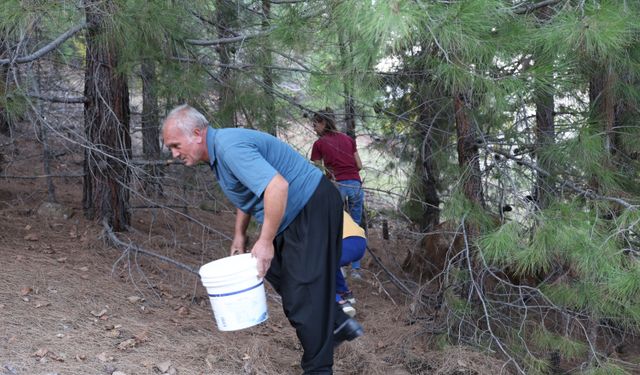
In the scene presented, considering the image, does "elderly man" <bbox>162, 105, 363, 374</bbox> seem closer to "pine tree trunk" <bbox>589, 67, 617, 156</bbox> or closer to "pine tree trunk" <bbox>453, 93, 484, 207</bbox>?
"pine tree trunk" <bbox>453, 93, 484, 207</bbox>

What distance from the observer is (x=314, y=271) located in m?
3.70

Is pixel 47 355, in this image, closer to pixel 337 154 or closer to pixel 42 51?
pixel 42 51

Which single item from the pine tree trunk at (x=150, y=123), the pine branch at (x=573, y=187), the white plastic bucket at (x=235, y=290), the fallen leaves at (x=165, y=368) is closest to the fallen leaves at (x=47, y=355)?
the fallen leaves at (x=165, y=368)

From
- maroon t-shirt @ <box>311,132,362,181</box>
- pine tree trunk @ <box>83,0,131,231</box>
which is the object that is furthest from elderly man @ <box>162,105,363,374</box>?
maroon t-shirt @ <box>311,132,362,181</box>

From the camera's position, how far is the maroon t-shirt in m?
6.71

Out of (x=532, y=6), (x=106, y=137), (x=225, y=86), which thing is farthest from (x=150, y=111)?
(x=532, y=6)

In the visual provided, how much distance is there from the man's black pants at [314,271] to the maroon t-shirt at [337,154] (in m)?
2.90

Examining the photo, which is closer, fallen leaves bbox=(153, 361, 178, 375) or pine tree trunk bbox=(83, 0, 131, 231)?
fallen leaves bbox=(153, 361, 178, 375)

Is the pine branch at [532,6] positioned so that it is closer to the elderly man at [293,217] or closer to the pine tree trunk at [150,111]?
the elderly man at [293,217]

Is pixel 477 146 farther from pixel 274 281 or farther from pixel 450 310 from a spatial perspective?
pixel 274 281

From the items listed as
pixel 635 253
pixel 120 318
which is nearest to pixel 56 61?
pixel 120 318

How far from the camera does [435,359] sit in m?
4.86

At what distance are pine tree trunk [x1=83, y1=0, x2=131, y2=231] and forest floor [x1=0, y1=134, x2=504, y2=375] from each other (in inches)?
8.9

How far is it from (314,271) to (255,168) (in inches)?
28.0
